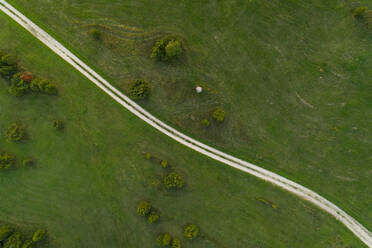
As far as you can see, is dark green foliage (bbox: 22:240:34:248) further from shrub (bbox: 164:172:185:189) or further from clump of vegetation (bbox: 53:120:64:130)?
shrub (bbox: 164:172:185:189)

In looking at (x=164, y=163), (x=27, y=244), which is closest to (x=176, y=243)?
(x=164, y=163)

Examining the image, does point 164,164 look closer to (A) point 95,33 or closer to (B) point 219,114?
(B) point 219,114

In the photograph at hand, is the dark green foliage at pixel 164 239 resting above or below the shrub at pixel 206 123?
below

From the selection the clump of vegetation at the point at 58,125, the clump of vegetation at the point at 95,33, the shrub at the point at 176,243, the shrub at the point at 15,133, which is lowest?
the shrub at the point at 176,243

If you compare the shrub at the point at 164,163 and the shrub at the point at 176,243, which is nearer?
the shrub at the point at 176,243

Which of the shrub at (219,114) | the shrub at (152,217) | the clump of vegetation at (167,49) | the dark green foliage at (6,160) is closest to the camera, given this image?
the clump of vegetation at (167,49)

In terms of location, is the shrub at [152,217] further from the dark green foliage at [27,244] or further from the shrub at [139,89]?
the dark green foliage at [27,244]

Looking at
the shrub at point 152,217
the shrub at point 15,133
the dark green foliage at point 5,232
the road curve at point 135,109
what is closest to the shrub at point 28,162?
the shrub at point 15,133

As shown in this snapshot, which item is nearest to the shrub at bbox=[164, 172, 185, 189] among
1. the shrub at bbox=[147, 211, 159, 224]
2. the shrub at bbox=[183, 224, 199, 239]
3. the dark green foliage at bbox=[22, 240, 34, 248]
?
the shrub at bbox=[147, 211, 159, 224]
